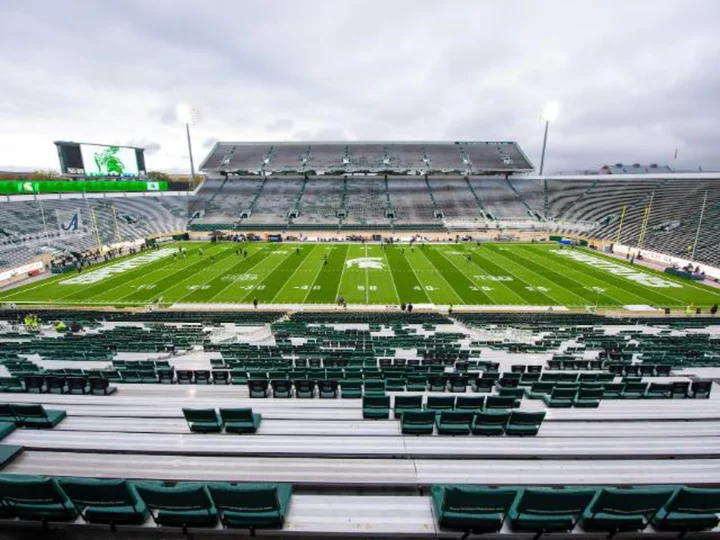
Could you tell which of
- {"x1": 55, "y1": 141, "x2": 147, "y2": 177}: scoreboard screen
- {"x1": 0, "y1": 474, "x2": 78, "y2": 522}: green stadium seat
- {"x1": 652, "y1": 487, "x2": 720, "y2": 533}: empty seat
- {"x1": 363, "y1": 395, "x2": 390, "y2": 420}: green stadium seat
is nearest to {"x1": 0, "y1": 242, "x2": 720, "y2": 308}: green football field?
{"x1": 363, "y1": 395, "x2": 390, "y2": 420}: green stadium seat

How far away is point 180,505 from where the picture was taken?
4.07 metres

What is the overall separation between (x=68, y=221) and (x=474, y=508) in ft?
205

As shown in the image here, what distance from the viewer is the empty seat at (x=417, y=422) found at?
19.7 feet

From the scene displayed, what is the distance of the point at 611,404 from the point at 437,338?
34.8 feet

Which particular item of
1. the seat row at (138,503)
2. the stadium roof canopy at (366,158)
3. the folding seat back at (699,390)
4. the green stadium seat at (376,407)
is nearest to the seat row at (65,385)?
the seat row at (138,503)

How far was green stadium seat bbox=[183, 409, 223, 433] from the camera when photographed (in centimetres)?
603

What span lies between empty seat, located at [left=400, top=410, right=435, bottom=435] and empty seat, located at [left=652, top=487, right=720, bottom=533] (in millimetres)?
2990

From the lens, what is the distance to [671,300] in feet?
96.5

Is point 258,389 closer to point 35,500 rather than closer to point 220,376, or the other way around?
point 220,376

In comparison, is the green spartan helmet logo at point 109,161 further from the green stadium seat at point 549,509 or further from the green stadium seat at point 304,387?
the green stadium seat at point 549,509

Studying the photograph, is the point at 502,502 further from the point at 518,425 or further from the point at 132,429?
the point at 132,429

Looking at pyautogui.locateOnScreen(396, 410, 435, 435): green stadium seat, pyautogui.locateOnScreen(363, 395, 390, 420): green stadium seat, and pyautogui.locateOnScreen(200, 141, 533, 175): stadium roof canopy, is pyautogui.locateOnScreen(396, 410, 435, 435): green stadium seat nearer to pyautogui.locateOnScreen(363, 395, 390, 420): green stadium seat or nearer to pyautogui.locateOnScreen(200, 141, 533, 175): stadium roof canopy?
pyautogui.locateOnScreen(363, 395, 390, 420): green stadium seat

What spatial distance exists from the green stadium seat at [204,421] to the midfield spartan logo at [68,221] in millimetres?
53867

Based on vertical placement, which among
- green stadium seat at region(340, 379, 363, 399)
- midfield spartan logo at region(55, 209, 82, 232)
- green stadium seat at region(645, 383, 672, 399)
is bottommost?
green stadium seat at region(645, 383, 672, 399)
